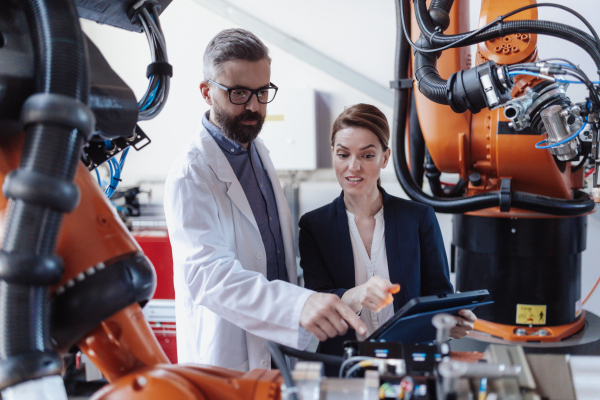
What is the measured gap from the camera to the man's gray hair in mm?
1364

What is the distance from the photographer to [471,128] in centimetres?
174

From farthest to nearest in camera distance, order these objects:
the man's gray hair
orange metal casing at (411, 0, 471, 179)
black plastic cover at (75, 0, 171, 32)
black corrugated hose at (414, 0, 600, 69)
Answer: orange metal casing at (411, 0, 471, 179), the man's gray hair, black corrugated hose at (414, 0, 600, 69), black plastic cover at (75, 0, 171, 32)

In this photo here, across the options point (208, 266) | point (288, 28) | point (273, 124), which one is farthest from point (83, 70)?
point (288, 28)

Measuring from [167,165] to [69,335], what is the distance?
3.13 m

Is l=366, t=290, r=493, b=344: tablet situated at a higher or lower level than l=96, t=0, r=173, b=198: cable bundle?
lower

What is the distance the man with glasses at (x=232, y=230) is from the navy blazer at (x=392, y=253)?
0.09 m

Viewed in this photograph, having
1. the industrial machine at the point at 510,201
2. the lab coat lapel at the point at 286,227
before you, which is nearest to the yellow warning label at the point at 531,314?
the industrial machine at the point at 510,201

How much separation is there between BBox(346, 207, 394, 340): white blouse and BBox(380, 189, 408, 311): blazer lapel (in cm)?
3

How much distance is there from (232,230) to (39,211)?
0.85 metres

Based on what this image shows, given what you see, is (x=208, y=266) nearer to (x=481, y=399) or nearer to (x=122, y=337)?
(x=122, y=337)

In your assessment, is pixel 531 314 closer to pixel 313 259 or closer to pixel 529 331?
→ pixel 529 331

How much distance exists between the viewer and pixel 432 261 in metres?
1.52

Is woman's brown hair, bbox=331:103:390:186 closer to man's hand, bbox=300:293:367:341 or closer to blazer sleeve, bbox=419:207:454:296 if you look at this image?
blazer sleeve, bbox=419:207:454:296

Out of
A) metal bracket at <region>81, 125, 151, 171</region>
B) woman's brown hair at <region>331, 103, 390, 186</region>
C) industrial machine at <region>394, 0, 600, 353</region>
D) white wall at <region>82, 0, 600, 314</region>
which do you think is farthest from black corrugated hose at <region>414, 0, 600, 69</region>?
white wall at <region>82, 0, 600, 314</region>
